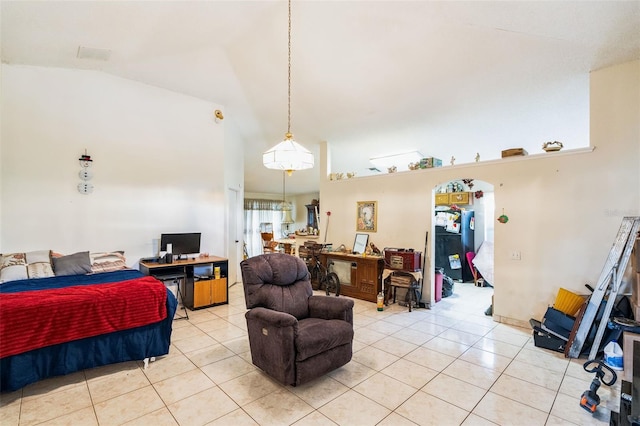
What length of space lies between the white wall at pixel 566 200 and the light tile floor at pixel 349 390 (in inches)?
33.5

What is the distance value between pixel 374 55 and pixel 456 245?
16.5 ft

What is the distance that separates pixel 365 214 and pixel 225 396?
413 cm

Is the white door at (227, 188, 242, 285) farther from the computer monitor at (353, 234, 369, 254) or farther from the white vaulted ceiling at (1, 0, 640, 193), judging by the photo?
the computer monitor at (353, 234, 369, 254)

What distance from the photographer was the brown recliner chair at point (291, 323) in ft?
7.89

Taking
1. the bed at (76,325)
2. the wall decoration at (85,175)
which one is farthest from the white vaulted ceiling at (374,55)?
the bed at (76,325)

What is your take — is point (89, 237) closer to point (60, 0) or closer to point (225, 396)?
point (60, 0)

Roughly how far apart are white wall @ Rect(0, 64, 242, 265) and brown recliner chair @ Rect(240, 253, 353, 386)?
2746 millimetres

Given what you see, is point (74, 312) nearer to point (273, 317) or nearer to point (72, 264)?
point (72, 264)

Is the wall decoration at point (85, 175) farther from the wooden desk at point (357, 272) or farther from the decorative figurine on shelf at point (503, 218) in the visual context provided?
the decorative figurine on shelf at point (503, 218)

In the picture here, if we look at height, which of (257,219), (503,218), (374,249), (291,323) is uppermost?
(503,218)

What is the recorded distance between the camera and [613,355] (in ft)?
9.25

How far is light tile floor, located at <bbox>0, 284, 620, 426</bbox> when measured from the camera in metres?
2.13

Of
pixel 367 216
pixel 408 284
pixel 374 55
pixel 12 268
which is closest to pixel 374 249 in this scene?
pixel 367 216

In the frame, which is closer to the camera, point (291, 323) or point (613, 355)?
point (291, 323)
